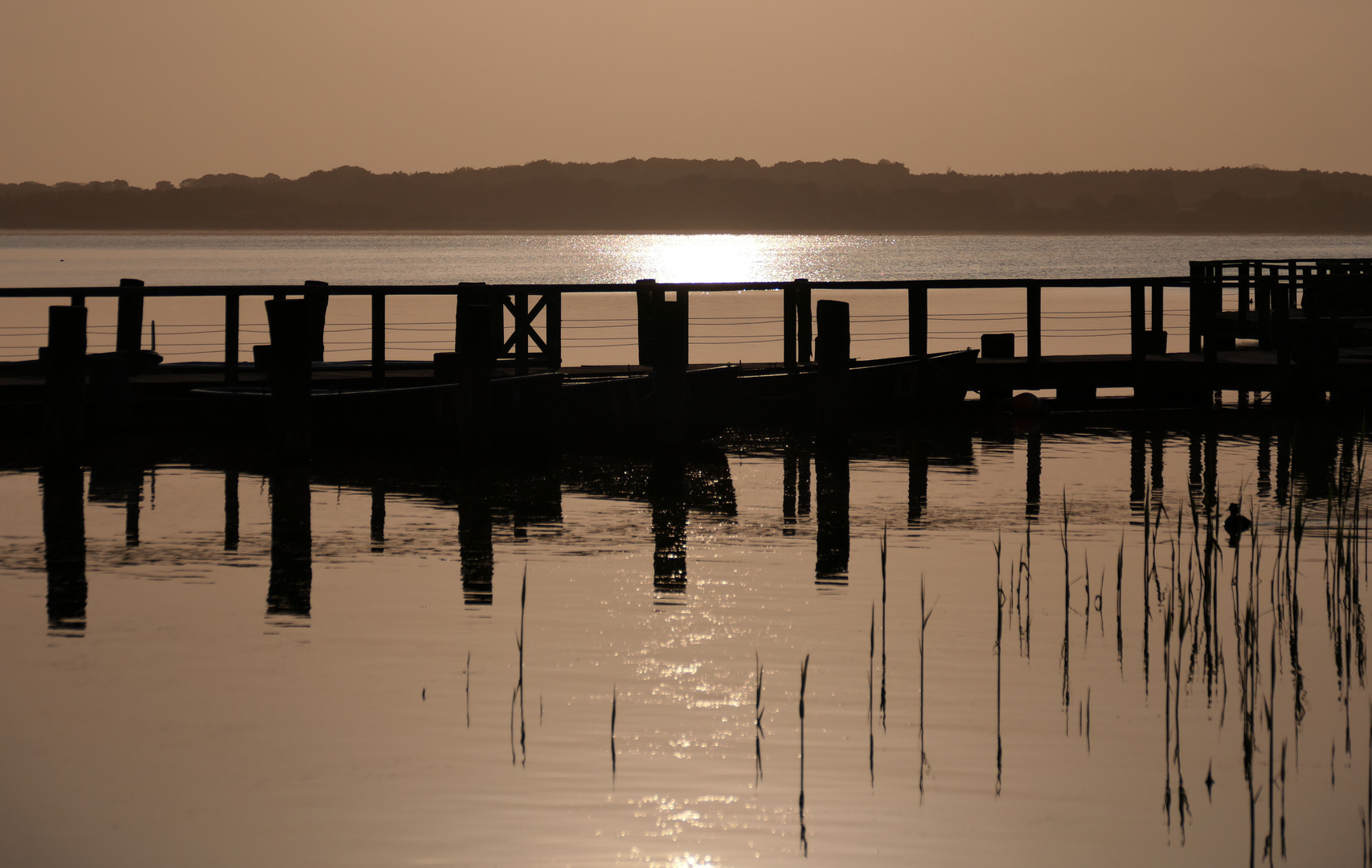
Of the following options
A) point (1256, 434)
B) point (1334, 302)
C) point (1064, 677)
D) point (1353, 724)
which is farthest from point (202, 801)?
point (1334, 302)

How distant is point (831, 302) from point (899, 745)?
1206 cm

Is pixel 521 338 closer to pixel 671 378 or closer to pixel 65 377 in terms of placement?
pixel 671 378

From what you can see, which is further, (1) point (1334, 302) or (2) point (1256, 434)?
(1) point (1334, 302)

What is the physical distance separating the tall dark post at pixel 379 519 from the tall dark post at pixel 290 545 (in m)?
0.58

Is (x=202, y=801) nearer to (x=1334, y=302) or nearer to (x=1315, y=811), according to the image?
(x=1315, y=811)

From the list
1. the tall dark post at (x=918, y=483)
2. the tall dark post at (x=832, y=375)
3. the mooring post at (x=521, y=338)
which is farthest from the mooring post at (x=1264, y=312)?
the mooring post at (x=521, y=338)

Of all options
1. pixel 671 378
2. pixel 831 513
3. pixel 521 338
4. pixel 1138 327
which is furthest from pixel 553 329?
pixel 1138 327

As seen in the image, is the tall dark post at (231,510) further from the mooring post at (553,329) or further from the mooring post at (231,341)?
the mooring post at (553,329)

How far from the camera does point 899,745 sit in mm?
7605

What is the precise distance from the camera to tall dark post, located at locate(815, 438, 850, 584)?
1202cm

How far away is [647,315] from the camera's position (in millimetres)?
23578

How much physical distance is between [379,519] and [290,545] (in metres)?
1.43

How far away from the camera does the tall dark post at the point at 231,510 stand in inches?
522

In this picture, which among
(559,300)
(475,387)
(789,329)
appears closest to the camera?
(475,387)
